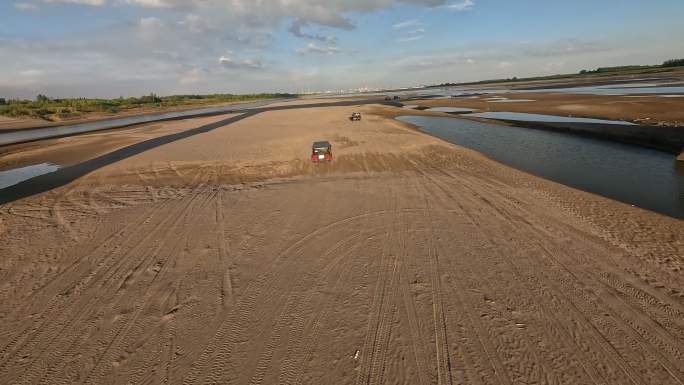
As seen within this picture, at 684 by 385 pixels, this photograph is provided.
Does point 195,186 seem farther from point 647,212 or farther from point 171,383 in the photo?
point 647,212

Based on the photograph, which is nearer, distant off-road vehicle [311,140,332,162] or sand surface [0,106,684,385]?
sand surface [0,106,684,385]

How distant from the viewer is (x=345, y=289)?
703cm

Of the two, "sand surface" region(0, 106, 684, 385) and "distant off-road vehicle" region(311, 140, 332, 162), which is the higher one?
"distant off-road vehicle" region(311, 140, 332, 162)

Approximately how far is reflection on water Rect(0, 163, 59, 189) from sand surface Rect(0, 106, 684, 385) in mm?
8407

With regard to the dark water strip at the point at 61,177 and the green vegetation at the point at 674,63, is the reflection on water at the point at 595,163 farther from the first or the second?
the green vegetation at the point at 674,63

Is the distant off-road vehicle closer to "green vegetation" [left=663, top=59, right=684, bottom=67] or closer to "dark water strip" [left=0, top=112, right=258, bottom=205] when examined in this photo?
"dark water strip" [left=0, top=112, right=258, bottom=205]

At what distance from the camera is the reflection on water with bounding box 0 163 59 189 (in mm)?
19125

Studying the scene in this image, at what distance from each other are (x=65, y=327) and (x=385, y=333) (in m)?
6.61

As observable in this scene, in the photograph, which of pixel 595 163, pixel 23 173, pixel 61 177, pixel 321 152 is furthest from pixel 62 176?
pixel 595 163

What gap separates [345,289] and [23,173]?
26996 mm

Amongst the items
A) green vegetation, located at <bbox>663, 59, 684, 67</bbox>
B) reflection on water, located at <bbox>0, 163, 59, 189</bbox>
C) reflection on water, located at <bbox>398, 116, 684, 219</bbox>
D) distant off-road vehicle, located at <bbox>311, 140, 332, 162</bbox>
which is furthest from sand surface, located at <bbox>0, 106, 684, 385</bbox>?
green vegetation, located at <bbox>663, 59, 684, 67</bbox>

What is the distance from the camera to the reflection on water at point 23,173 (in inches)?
753

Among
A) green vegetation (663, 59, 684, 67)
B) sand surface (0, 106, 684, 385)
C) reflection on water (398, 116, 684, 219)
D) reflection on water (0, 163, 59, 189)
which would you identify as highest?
green vegetation (663, 59, 684, 67)

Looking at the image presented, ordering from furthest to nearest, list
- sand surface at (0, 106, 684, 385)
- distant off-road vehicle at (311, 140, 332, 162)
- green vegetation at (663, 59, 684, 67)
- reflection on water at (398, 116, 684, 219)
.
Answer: green vegetation at (663, 59, 684, 67) < distant off-road vehicle at (311, 140, 332, 162) < reflection on water at (398, 116, 684, 219) < sand surface at (0, 106, 684, 385)
